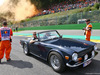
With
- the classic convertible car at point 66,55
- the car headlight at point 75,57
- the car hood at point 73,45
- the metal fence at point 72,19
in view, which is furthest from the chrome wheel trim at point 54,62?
the metal fence at point 72,19

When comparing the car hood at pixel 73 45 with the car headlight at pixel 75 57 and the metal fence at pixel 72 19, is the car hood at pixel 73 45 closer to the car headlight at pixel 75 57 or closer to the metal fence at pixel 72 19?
the car headlight at pixel 75 57

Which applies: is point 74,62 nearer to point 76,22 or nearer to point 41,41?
point 41,41

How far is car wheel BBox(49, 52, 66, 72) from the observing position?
9.42ft

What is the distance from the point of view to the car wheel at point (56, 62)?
287 centimetres

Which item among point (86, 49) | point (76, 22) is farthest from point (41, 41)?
point (76, 22)

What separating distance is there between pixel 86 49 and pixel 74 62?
602 millimetres

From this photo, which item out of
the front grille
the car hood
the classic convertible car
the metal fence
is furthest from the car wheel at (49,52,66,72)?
the metal fence

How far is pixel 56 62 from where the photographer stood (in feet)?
10.3

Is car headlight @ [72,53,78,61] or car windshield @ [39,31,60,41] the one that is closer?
car headlight @ [72,53,78,61]

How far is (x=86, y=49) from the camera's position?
2994 millimetres

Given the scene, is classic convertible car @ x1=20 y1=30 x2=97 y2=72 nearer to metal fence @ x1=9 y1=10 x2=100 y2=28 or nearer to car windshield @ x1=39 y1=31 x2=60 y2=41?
car windshield @ x1=39 y1=31 x2=60 y2=41

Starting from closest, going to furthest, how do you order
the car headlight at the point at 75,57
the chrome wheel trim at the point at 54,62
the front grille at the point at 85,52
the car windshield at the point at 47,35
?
the car headlight at the point at 75,57
the front grille at the point at 85,52
the chrome wheel trim at the point at 54,62
the car windshield at the point at 47,35

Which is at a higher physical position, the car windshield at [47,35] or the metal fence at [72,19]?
the metal fence at [72,19]

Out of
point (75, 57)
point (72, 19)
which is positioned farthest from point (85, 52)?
point (72, 19)
